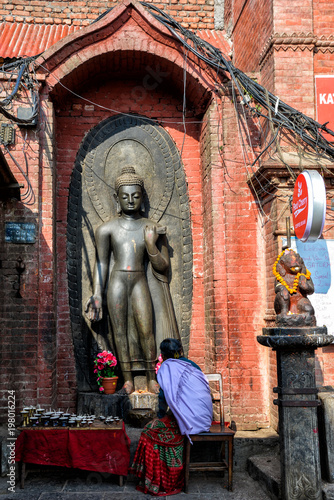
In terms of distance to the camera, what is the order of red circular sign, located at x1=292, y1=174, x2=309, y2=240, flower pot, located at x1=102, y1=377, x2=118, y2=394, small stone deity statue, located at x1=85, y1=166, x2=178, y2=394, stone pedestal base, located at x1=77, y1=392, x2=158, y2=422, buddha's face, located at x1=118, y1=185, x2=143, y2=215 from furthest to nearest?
buddha's face, located at x1=118, y1=185, x2=143, y2=215, small stone deity statue, located at x1=85, y1=166, x2=178, y2=394, flower pot, located at x1=102, y1=377, x2=118, y2=394, stone pedestal base, located at x1=77, y1=392, x2=158, y2=422, red circular sign, located at x1=292, y1=174, x2=309, y2=240

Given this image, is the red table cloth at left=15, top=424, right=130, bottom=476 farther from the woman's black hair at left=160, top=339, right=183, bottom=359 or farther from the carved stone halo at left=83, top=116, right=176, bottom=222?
the carved stone halo at left=83, top=116, right=176, bottom=222

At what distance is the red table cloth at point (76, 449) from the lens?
15.5 feet

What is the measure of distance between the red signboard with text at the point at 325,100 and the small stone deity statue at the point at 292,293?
251cm

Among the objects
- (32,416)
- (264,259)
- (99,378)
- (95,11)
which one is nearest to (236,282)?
(264,259)

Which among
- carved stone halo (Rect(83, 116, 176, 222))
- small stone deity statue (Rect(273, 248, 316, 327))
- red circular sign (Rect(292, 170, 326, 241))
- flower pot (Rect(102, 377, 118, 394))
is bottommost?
flower pot (Rect(102, 377, 118, 394))

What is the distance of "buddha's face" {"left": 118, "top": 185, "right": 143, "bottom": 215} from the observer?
6707 mm

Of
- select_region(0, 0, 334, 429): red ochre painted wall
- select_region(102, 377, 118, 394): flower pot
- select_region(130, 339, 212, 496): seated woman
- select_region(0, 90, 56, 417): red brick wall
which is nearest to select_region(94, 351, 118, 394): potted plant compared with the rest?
select_region(102, 377, 118, 394): flower pot

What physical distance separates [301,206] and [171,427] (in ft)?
9.05

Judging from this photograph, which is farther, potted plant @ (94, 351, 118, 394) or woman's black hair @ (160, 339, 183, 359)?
potted plant @ (94, 351, 118, 394)

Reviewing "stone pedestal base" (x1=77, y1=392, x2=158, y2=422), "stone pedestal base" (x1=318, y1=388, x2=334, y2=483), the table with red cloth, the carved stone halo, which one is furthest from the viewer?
the carved stone halo

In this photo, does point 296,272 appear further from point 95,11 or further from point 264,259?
point 95,11

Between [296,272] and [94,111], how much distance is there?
4.29 m

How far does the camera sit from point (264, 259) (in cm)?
635

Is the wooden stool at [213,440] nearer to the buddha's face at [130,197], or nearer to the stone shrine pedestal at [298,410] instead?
the stone shrine pedestal at [298,410]
